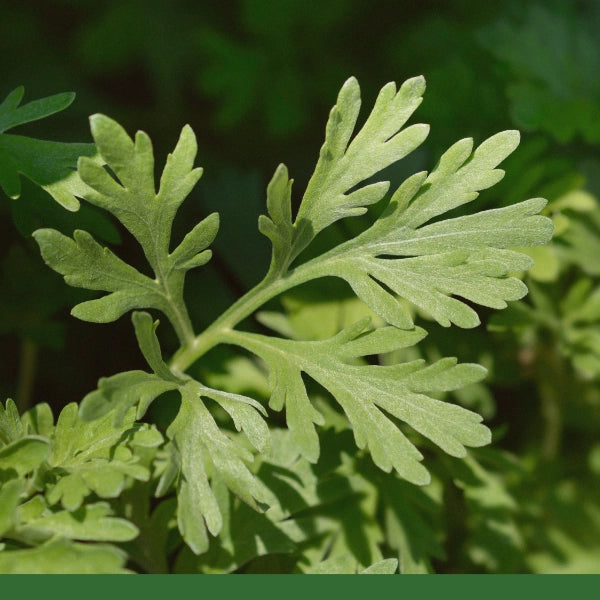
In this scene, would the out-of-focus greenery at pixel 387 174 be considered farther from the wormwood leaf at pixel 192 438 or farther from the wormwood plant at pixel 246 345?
the wormwood leaf at pixel 192 438

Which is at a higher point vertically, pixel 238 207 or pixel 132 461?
pixel 238 207

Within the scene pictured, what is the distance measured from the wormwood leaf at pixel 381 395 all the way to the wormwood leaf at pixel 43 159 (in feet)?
1.19

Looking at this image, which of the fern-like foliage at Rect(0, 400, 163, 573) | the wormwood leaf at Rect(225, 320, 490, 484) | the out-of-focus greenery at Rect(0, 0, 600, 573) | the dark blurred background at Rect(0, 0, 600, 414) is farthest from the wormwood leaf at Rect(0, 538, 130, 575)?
the dark blurred background at Rect(0, 0, 600, 414)

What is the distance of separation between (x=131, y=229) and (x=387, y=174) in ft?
2.38

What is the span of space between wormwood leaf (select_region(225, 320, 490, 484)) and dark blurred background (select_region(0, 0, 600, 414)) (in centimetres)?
45

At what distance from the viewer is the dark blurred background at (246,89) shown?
1.50 meters

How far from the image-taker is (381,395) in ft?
3.42

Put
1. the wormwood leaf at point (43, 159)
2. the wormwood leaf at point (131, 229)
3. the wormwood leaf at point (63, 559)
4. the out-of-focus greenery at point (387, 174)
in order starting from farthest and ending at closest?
the out-of-focus greenery at point (387, 174) < the wormwood leaf at point (43, 159) < the wormwood leaf at point (131, 229) < the wormwood leaf at point (63, 559)

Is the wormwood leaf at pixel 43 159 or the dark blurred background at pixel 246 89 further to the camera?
the dark blurred background at pixel 246 89

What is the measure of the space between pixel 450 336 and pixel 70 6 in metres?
1.34

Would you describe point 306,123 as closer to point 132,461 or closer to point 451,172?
point 451,172

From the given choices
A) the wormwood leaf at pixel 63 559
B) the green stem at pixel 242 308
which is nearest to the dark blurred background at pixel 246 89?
the green stem at pixel 242 308

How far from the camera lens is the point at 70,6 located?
6.71 feet

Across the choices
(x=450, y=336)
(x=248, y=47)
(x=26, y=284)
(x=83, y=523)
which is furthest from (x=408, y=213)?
(x=248, y=47)
